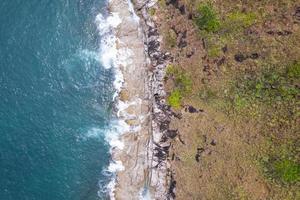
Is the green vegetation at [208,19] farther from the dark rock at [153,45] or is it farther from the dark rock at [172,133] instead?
the dark rock at [172,133]

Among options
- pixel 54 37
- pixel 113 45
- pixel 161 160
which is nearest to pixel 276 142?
pixel 161 160

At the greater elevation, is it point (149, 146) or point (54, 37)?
point (54, 37)

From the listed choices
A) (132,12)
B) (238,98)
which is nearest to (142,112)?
(238,98)

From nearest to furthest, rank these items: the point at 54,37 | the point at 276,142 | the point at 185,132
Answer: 1. the point at 276,142
2. the point at 185,132
3. the point at 54,37

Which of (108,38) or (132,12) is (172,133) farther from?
(132,12)

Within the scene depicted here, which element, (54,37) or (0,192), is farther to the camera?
(54,37)

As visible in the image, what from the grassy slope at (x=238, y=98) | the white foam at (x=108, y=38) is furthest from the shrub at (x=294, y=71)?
the white foam at (x=108, y=38)

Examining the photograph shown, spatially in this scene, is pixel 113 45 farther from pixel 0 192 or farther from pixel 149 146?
pixel 0 192
